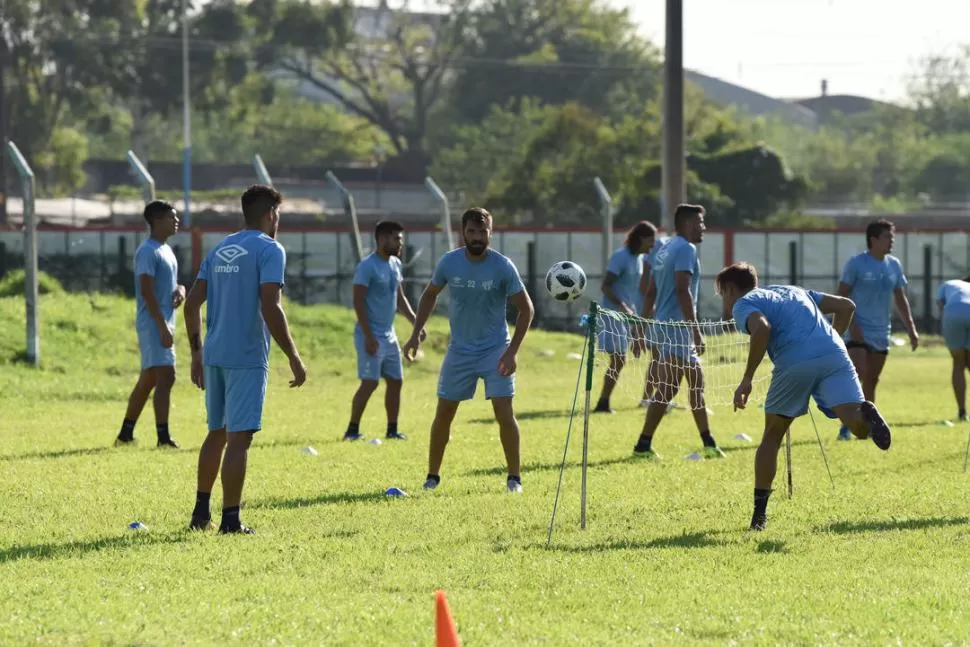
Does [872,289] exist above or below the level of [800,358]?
above

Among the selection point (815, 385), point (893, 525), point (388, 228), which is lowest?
point (893, 525)

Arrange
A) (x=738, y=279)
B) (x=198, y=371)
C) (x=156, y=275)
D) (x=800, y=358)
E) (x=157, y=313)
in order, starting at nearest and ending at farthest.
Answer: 1. (x=800, y=358)
2. (x=738, y=279)
3. (x=198, y=371)
4. (x=157, y=313)
5. (x=156, y=275)

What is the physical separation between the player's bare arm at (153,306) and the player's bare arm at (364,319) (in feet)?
5.66

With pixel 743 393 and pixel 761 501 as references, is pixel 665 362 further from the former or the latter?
pixel 743 393

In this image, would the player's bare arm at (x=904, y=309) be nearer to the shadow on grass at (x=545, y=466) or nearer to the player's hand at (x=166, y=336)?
the shadow on grass at (x=545, y=466)

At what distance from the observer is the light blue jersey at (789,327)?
9.08 m

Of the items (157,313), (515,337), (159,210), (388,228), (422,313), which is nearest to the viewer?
(515,337)

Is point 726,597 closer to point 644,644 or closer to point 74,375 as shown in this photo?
point 644,644

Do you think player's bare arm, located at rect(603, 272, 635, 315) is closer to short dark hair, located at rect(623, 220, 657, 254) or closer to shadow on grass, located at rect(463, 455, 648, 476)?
short dark hair, located at rect(623, 220, 657, 254)

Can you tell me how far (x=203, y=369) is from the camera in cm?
929

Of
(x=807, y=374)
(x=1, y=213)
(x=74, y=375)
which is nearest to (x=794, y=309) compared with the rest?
(x=807, y=374)

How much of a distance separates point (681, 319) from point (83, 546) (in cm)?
642

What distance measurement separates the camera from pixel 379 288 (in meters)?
14.3

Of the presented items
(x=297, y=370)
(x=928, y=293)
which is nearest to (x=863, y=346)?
(x=297, y=370)
